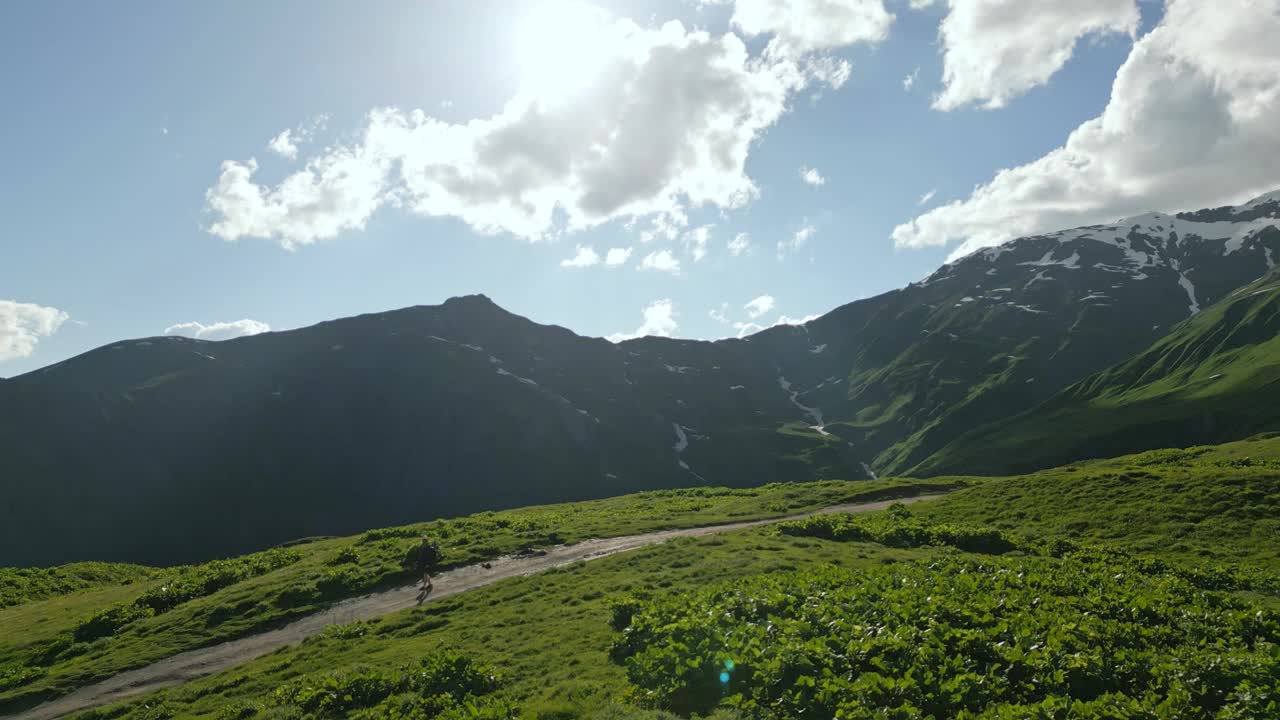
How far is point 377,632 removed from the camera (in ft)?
93.6

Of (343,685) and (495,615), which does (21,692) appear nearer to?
(343,685)

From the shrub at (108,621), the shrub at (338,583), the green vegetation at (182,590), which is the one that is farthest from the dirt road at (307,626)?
the green vegetation at (182,590)

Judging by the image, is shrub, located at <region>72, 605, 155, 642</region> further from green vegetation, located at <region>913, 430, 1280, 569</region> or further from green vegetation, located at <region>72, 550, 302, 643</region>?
green vegetation, located at <region>913, 430, 1280, 569</region>

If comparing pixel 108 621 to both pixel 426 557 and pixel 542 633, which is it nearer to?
pixel 426 557

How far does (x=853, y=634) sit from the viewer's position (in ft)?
55.0

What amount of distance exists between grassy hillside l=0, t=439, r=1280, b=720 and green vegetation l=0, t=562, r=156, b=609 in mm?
12331

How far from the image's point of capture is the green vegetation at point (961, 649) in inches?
508

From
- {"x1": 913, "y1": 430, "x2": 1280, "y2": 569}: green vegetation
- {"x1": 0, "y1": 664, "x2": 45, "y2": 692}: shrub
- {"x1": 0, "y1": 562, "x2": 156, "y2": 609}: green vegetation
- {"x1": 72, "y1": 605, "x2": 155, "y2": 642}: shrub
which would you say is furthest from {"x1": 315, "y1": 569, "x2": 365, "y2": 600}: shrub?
Result: {"x1": 913, "y1": 430, "x2": 1280, "y2": 569}: green vegetation

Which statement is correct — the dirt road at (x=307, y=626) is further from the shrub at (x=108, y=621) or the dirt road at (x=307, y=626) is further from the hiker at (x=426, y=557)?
the shrub at (x=108, y=621)

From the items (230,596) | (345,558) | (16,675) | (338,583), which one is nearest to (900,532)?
(338,583)

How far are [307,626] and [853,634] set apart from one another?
1132 inches

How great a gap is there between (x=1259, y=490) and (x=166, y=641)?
65.5m

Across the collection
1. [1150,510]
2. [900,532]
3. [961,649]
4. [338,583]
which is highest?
[961,649]

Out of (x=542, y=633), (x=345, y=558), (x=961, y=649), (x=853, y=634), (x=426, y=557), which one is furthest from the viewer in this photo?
(x=345, y=558)
